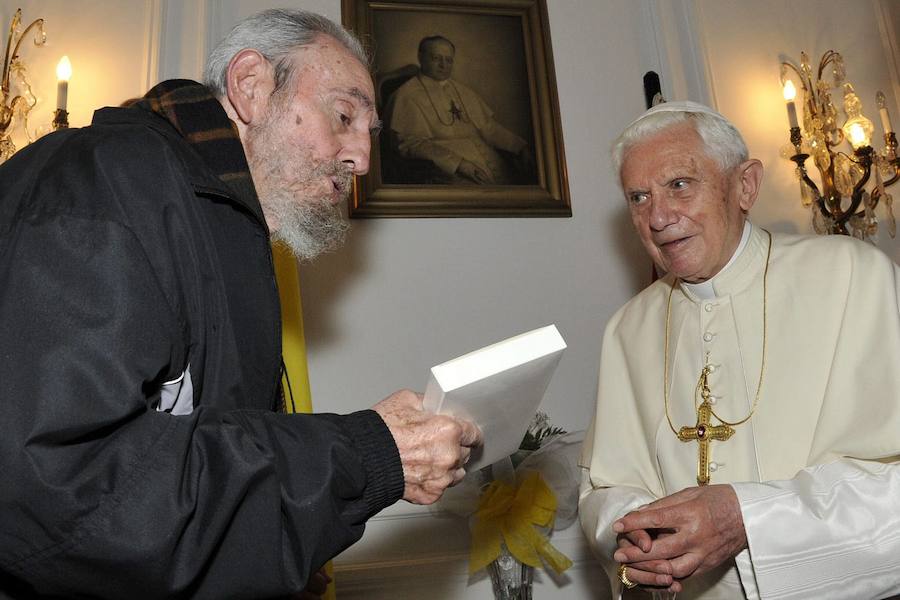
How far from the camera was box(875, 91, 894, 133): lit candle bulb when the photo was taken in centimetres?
444

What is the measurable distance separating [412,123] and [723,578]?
2536 mm

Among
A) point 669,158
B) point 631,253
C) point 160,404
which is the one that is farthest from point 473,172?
point 160,404

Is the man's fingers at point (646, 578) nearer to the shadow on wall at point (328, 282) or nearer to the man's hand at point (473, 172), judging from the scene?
the shadow on wall at point (328, 282)

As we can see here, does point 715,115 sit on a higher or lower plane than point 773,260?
higher

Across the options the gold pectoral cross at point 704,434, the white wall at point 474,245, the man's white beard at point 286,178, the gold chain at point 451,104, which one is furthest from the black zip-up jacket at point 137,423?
the gold chain at point 451,104

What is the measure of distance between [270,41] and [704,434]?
170 cm

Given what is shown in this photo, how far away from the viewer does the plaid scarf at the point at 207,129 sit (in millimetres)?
1843

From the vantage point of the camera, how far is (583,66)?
4410 mm

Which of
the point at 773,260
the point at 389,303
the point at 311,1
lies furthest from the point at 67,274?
the point at 311,1

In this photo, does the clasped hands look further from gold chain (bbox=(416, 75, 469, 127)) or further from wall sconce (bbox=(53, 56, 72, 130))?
wall sconce (bbox=(53, 56, 72, 130))

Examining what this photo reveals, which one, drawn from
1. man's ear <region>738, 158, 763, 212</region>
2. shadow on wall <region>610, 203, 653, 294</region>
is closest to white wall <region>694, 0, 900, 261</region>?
shadow on wall <region>610, 203, 653, 294</region>

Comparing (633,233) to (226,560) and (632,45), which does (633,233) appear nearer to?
(632,45)

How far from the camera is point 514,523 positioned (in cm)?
316

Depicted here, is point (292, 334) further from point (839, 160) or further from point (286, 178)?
point (839, 160)
